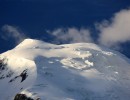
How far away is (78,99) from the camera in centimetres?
19988

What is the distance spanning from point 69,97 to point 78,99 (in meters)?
5.10

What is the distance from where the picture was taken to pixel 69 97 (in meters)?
196

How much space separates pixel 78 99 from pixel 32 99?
60.5 feet

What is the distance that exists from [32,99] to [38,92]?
437 cm

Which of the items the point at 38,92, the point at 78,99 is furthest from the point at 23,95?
the point at 78,99

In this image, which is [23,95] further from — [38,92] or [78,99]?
[78,99]

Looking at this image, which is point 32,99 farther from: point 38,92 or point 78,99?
point 78,99

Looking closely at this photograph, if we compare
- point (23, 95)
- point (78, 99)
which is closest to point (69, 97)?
point (78, 99)

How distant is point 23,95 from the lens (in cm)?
19950

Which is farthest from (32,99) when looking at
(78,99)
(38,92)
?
(78,99)

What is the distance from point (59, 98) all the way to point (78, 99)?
39.7 feet

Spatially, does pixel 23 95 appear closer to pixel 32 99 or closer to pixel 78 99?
pixel 32 99

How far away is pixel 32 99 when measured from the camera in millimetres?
192500
